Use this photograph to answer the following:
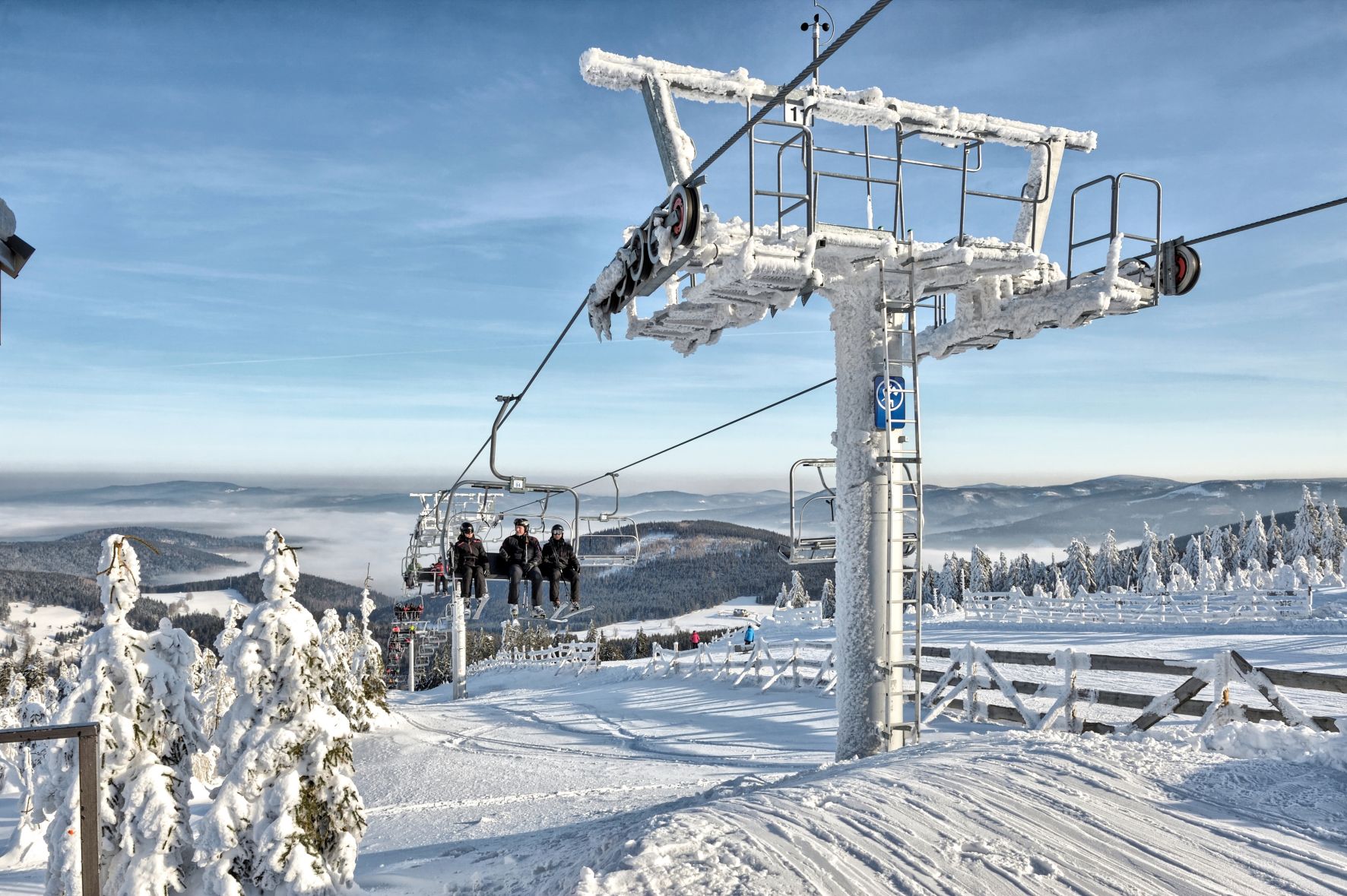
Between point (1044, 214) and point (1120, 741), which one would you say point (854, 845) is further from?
point (1044, 214)

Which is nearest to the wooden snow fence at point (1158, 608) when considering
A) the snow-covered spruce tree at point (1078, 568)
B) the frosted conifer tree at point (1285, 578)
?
the frosted conifer tree at point (1285, 578)

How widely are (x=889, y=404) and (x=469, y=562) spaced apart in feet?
33.3

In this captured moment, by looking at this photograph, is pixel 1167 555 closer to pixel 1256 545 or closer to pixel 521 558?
pixel 1256 545

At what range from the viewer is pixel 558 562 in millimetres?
18719

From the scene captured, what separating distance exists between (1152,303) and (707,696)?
1675cm

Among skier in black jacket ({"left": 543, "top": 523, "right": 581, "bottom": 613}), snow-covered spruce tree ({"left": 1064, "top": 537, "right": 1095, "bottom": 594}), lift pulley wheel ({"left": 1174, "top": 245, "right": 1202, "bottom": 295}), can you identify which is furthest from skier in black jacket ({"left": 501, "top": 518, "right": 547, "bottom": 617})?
snow-covered spruce tree ({"left": 1064, "top": 537, "right": 1095, "bottom": 594})

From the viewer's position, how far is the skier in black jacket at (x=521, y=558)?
18.6m

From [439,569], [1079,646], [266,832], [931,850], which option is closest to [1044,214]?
[931,850]

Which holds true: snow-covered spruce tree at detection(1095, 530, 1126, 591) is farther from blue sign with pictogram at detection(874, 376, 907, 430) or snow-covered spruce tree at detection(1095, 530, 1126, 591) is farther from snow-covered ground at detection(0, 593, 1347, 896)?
blue sign with pictogram at detection(874, 376, 907, 430)

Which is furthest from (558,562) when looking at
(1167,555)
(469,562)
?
(1167,555)

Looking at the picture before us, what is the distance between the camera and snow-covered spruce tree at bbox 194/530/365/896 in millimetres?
10234

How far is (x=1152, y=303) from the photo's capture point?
464 inches

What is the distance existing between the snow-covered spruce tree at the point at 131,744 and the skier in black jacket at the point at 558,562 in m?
8.21

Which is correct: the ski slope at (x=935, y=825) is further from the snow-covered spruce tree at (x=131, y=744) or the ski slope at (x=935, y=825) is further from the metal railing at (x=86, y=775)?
the metal railing at (x=86, y=775)
